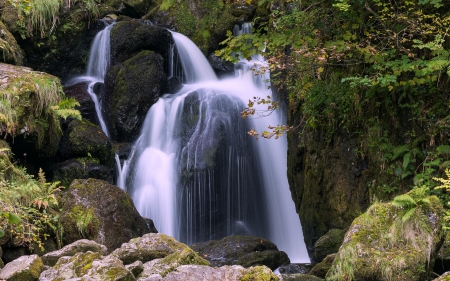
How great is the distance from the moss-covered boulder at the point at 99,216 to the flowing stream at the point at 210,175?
2.91 m

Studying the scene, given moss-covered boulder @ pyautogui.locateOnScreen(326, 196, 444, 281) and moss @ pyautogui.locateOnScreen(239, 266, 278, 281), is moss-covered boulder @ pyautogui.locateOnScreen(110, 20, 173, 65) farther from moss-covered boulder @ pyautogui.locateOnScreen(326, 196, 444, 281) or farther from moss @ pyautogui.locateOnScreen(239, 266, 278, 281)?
moss @ pyautogui.locateOnScreen(239, 266, 278, 281)

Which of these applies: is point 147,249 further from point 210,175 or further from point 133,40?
point 133,40

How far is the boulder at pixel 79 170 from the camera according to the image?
9.91m

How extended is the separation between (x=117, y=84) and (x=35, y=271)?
9.10 meters

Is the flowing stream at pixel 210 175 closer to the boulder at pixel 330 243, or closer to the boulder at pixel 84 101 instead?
the boulder at pixel 84 101

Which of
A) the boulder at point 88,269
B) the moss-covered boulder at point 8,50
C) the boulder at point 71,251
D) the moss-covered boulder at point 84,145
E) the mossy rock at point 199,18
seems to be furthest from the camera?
the mossy rock at point 199,18

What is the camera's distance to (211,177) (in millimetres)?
11125

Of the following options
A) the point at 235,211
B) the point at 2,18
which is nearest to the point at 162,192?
the point at 235,211

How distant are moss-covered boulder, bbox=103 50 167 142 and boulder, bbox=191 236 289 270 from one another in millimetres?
5044

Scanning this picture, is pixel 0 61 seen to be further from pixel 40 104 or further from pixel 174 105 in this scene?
pixel 174 105

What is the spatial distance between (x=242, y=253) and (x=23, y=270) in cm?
421

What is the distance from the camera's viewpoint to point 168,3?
17.2 metres

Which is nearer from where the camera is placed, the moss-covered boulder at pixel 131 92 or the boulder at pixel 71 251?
the boulder at pixel 71 251

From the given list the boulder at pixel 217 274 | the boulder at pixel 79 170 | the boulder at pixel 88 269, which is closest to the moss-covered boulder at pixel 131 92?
the boulder at pixel 79 170
